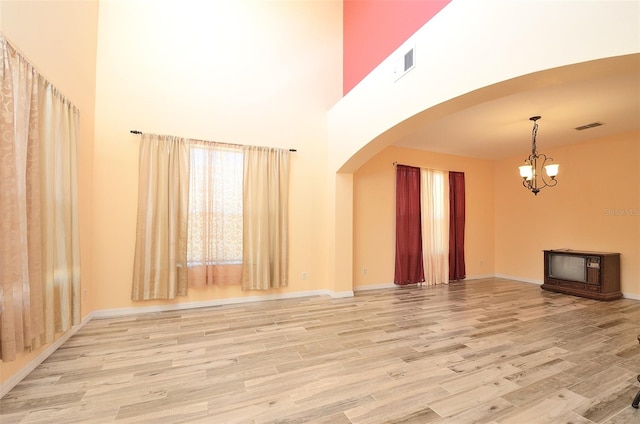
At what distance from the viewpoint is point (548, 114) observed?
3850 millimetres

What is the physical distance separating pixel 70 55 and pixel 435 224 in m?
6.48

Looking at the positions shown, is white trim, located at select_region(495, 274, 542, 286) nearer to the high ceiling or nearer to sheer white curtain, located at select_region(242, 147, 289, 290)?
the high ceiling

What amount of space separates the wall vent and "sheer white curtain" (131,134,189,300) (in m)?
3.18

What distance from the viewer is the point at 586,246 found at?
5.21m

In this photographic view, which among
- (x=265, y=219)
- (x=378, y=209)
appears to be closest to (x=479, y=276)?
(x=378, y=209)

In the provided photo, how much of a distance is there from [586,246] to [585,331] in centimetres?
305

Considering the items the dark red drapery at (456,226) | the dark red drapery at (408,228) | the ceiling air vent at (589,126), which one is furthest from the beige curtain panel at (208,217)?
the ceiling air vent at (589,126)

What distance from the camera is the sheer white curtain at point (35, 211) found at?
1877 mm

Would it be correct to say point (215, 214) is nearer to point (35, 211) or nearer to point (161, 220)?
point (161, 220)

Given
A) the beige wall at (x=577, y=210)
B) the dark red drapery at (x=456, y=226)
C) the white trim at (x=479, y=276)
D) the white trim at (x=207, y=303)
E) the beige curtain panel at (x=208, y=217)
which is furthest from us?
the white trim at (x=479, y=276)

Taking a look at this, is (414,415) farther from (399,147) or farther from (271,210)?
(399,147)

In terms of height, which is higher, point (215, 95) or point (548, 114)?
point (215, 95)

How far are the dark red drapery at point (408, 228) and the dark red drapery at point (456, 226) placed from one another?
947 mm

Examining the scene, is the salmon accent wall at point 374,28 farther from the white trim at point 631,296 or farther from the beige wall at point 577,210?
the white trim at point 631,296
